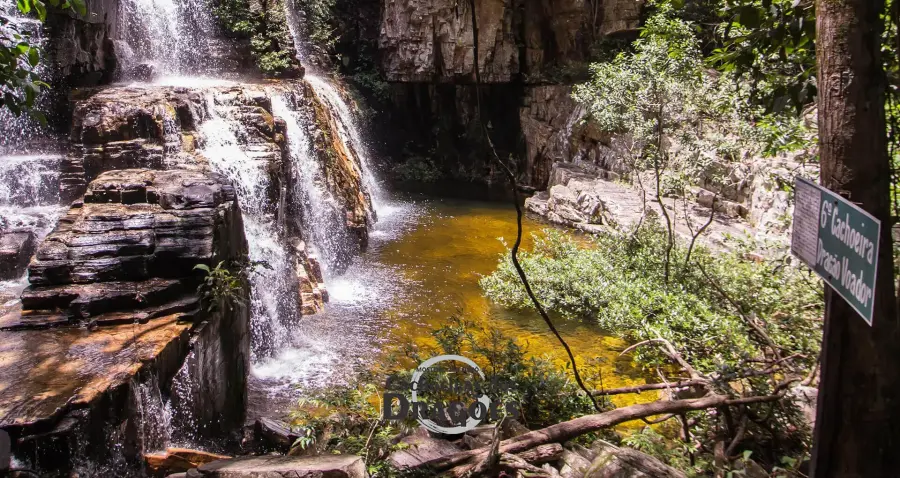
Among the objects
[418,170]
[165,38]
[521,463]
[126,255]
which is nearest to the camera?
[521,463]

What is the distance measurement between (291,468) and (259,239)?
579cm

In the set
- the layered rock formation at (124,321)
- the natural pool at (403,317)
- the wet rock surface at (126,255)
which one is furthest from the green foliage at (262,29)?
the wet rock surface at (126,255)

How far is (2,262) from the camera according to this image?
7246 mm

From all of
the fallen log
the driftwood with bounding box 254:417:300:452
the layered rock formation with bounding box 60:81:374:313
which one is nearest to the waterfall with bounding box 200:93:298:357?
the layered rock formation with bounding box 60:81:374:313

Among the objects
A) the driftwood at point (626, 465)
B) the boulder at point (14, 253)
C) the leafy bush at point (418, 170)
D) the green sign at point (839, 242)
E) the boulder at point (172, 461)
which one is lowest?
the boulder at point (172, 461)

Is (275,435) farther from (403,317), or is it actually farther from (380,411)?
(403,317)

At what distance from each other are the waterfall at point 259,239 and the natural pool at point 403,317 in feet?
1.00

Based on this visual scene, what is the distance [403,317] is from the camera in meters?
8.45

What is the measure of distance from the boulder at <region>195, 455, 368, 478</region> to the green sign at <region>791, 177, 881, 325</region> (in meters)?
2.35

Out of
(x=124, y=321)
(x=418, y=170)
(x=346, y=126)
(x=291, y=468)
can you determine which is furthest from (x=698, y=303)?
(x=418, y=170)

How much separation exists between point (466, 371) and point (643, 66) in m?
6.50

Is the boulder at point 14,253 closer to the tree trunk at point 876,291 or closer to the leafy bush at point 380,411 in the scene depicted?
the leafy bush at point 380,411

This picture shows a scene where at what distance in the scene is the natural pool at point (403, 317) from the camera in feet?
21.9

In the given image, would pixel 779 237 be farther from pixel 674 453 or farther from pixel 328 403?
pixel 328 403
